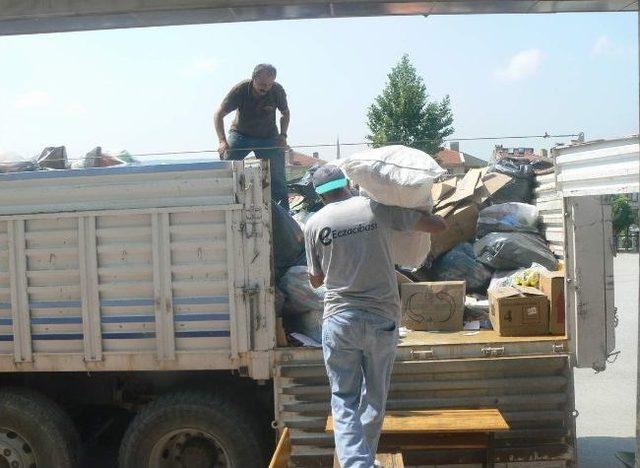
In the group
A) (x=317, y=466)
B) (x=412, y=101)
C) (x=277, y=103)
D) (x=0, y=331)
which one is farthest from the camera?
(x=412, y=101)

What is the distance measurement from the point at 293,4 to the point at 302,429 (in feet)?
16.2

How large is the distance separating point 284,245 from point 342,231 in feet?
5.24

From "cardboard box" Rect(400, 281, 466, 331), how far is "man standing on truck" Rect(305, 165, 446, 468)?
1.47 metres

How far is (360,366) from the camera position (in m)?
3.18

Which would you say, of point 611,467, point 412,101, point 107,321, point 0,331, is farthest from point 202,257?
point 412,101

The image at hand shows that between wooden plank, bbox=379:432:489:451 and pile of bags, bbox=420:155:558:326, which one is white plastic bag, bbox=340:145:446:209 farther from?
pile of bags, bbox=420:155:558:326

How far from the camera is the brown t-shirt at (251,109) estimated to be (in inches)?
247

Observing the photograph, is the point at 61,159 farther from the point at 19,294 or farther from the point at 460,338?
the point at 460,338

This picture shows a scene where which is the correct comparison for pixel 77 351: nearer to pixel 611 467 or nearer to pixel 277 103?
pixel 277 103

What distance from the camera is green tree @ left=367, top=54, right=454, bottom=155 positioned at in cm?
3619

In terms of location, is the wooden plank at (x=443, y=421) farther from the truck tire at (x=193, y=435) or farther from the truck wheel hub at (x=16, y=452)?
the truck wheel hub at (x=16, y=452)

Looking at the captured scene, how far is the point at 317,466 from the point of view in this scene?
13.8 ft

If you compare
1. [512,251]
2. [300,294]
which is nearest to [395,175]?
[300,294]

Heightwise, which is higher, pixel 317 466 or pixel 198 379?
pixel 198 379
